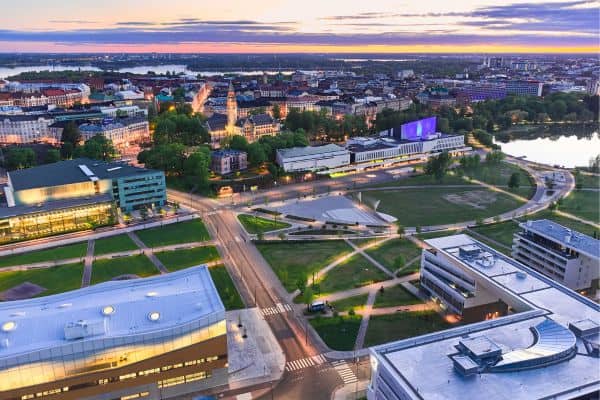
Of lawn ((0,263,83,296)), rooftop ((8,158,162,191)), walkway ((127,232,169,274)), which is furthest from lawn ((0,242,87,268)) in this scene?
rooftop ((8,158,162,191))

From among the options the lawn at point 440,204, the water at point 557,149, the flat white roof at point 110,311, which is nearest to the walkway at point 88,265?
the flat white roof at point 110,311

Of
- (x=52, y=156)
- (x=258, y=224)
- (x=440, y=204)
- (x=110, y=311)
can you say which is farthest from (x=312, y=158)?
(x=110, y=311)

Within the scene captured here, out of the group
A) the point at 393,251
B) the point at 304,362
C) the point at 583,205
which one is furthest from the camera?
the point at 583,205

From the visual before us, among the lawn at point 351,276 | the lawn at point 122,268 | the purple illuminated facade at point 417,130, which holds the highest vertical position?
the purple illuminated facade at point 417,130

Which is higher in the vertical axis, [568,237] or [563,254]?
[568,237]

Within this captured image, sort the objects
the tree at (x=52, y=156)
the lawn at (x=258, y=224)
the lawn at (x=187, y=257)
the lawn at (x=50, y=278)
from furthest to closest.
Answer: the tree at (x=52, y=156) < the lawn at (x=258, y=224) < the lawn at (x=187, y=257) < the lawn at (x=50, y=278)

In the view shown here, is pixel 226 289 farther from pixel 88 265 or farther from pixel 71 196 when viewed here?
pixel 71 196

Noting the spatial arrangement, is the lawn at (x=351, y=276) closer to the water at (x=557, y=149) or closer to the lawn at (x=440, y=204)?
the lawn at (x=440, y=204)
